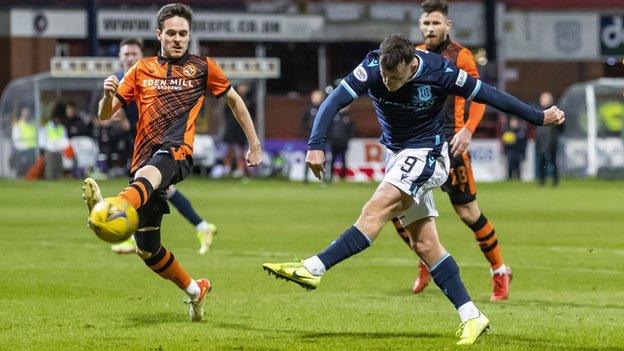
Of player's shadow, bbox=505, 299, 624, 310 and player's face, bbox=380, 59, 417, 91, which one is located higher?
player's face, bbox=380, 59, 417, 91

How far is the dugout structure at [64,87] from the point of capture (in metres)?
39.4

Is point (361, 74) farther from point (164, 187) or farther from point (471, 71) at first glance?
point (471, 71)

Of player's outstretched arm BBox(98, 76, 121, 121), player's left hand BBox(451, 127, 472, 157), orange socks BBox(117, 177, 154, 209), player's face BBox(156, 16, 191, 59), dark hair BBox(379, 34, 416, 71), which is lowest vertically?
orange socks BBox(117, 177, 154, 209)

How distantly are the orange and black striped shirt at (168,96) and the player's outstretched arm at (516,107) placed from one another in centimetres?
207

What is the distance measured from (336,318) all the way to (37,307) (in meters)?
2.28

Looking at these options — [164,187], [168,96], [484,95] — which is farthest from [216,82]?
[484,95]

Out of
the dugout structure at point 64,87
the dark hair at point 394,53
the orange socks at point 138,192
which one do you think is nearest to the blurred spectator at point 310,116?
the dugout structure at point 64,87

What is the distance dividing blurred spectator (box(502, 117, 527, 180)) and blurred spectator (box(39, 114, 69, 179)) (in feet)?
37.2

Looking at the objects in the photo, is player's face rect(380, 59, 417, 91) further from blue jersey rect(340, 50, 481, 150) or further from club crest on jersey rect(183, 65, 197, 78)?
club crest on jersey rect(183, 65, 197, 78)

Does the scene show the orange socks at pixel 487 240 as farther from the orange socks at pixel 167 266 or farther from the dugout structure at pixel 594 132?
the dugout structure at pixel 594 132

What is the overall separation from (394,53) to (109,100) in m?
2.36

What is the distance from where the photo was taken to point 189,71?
35.8ft

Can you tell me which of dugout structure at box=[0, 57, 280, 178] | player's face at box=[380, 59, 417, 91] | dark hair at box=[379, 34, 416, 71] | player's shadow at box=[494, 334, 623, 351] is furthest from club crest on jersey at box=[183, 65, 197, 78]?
dugout structure at box=[0, 57, 280, 178]

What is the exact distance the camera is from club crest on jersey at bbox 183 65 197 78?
10.9 m
